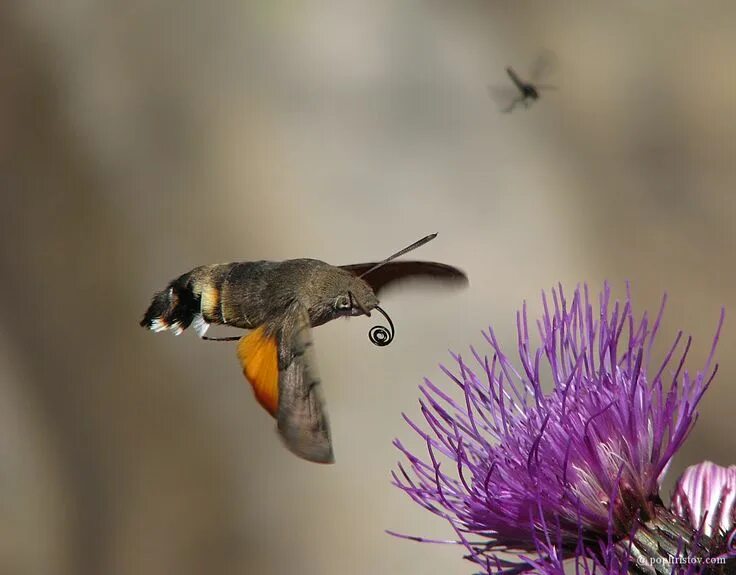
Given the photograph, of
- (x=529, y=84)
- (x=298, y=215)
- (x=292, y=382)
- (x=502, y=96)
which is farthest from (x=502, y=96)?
(x=292, y=382)

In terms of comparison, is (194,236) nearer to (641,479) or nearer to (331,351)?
(331,351)

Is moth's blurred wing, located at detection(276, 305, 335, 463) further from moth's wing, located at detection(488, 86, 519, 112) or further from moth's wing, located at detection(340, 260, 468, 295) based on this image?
moth's wing, located at detection(488, 86, 519, 112)

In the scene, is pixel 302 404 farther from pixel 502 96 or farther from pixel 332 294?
pixel 502 96

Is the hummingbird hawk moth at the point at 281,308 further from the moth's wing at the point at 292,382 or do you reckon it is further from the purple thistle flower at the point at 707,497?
the purple thistle flower at the point at 707,497

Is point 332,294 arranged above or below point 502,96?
below

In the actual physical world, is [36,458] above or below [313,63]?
below

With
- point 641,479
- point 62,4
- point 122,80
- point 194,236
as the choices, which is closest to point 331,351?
point 194,236

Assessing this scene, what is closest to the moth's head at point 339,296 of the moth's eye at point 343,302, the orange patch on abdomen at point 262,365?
the moth's eye at point 343,302
